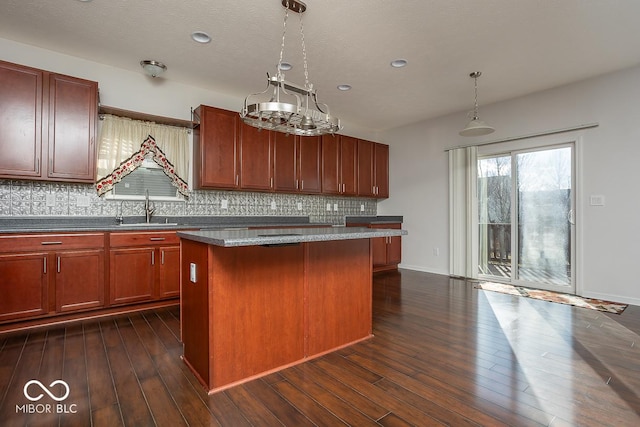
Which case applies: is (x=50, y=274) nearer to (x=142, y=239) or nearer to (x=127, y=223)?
(x=142, y=239)

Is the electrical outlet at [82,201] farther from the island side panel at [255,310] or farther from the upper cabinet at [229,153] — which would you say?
the island side panel at [255,310]

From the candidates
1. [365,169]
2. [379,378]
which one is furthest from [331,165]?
[379,378]

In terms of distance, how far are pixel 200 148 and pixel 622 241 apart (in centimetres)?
542

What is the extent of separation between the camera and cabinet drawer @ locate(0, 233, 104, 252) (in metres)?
2.88

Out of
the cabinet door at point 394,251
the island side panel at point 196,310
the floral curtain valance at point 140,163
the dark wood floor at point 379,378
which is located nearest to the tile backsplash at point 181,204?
the floral curtain valance at point 140,163

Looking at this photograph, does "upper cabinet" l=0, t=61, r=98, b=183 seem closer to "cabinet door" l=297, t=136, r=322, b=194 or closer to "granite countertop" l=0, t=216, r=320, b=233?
"granite countertop" l=0, t=216, r=320, b=233

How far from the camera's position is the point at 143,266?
3.57m

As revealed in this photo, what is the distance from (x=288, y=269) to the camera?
2.31 metres

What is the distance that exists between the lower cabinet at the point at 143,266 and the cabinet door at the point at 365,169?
11.9ft

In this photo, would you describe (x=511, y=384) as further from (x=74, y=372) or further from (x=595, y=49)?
(x=595, y=49)

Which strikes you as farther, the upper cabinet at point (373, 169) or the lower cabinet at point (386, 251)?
the upper cabinet at point (373, 169)

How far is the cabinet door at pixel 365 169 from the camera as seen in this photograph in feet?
20.3

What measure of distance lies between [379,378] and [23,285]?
3.28 metres

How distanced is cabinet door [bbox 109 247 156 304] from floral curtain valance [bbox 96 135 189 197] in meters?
0.90
